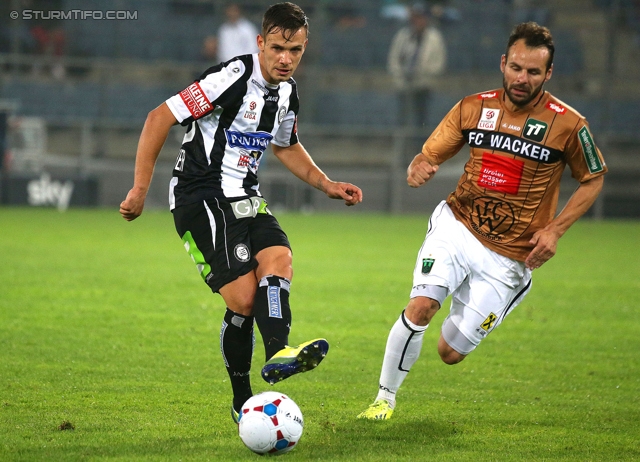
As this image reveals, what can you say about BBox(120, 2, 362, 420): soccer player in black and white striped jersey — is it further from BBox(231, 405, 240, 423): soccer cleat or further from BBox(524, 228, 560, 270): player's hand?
BBox(524, 228, 560, 270): player's hand

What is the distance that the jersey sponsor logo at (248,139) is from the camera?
15.5ft

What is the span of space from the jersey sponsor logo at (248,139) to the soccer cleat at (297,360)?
1.23 m

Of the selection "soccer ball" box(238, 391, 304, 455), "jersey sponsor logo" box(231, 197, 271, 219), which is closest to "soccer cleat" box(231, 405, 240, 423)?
"soccer ball" box(238, 391, 304, 455)

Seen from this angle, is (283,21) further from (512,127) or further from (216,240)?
(512,127)

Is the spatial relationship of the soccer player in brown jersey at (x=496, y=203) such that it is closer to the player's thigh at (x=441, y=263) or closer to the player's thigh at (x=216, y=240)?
the player's thigh at (x=441, y=263)

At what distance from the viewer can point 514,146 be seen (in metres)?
5.15

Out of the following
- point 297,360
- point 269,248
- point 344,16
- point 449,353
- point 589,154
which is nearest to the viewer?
point 297,360

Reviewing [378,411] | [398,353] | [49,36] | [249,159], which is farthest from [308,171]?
[49,36]

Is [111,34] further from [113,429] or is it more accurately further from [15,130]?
[113,429]

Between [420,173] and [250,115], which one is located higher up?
[250,115]

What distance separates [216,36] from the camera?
66.5 ft

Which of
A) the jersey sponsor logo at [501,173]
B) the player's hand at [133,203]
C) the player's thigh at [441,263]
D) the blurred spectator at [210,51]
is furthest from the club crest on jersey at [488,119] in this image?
the blurred spectator at [210,51]

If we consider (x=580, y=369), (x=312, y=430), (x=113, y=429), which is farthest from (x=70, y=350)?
(x=580, y=369)

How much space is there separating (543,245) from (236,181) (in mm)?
1664
